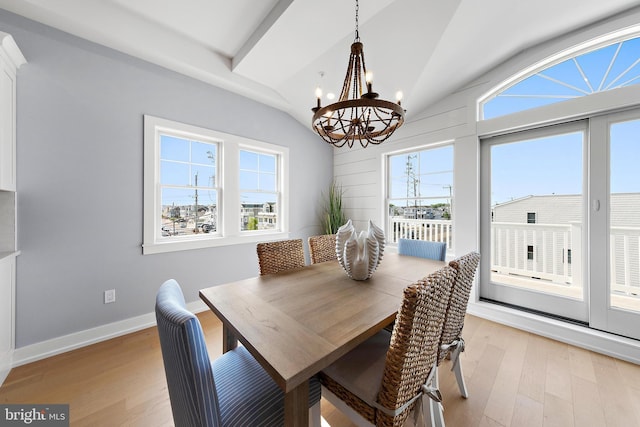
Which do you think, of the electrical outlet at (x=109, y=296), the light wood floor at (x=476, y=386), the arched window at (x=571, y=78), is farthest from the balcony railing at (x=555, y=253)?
the electrical outlet at (x=109, y=296)

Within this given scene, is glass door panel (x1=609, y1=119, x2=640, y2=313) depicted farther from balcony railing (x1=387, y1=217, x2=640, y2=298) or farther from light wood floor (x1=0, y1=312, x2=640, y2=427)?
light wood floor (x1=0, y1=312, x2=640, y2=427)

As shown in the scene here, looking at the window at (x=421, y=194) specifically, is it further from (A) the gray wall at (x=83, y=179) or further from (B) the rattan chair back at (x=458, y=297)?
(A) the gray wall at (x=83, y=179)

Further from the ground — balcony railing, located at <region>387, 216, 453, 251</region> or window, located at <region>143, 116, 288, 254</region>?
window, located at <region>143, 116, 288, 254</region>

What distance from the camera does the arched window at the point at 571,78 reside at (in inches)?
82.7

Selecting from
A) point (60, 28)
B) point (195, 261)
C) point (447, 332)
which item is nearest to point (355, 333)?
point (447, 332)

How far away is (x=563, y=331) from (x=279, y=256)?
274cm

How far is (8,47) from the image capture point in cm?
166

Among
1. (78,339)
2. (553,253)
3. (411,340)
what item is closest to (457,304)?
(411,340)

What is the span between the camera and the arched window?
2100 millimetres

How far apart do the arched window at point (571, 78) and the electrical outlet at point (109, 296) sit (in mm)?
4378

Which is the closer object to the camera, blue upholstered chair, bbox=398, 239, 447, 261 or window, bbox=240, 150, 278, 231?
blue upholstered chair, bbox=398, 239, 447, 261

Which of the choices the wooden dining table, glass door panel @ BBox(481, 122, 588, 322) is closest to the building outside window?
glass door panel @ BBox(481, 122, 588, 322)

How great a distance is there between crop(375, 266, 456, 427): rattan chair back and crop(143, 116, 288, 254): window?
256cm

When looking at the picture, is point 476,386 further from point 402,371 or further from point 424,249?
point 402,371
